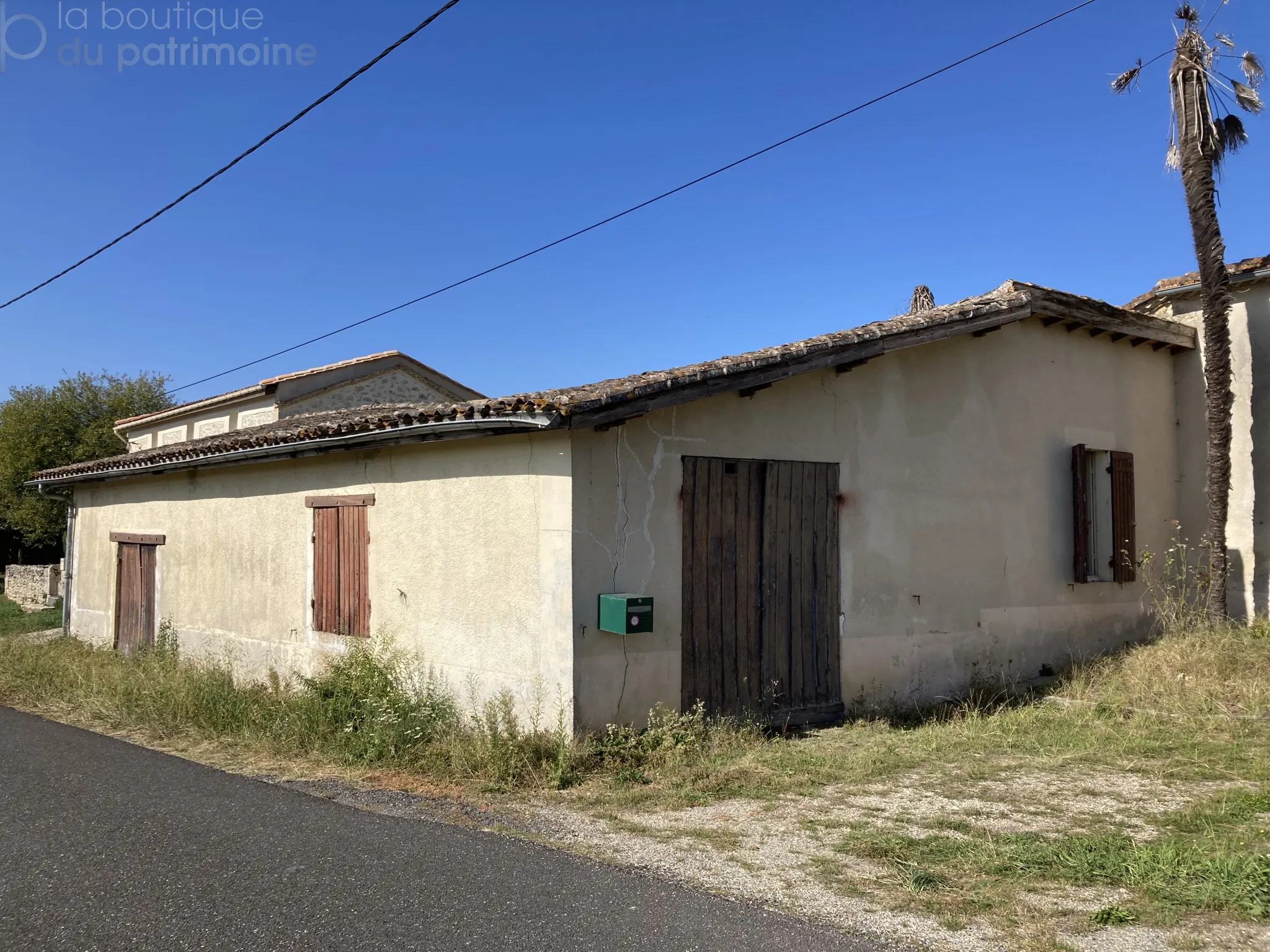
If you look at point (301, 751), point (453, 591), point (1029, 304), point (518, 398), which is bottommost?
point (301, 751)

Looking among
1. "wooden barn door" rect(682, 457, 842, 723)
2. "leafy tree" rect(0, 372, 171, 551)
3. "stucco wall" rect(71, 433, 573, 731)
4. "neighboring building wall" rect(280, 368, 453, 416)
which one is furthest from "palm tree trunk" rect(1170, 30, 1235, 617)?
"leafy tree" rect(0, 372, 171, 551)

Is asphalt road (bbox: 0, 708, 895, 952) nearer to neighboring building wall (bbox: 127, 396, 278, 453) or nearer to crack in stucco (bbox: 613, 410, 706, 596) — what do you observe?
crack in stucco (bbox: 613, 410, 706, 596)

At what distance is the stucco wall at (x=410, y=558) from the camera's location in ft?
23.0

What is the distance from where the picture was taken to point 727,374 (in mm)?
7289

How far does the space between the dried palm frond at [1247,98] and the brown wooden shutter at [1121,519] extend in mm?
4262

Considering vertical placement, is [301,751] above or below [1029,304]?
below

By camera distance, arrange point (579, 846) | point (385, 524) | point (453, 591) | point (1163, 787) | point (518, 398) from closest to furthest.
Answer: point (579, 846) → point (1163, 787) → point (518, 398) → point (453, 591) → point (385, 524)

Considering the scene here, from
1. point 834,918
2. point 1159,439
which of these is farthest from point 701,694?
point 1159,439

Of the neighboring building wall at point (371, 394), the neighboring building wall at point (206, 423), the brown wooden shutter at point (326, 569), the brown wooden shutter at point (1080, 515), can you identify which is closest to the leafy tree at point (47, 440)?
the neighboring building wall at point (206, 423)

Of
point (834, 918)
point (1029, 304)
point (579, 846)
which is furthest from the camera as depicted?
point (1029, 304)

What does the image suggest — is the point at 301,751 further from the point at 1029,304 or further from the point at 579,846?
the point at 1029,304

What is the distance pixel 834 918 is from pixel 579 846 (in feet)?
5.04

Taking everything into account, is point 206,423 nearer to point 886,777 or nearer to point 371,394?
point 371,394

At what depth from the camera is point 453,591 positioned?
7.75 metres
